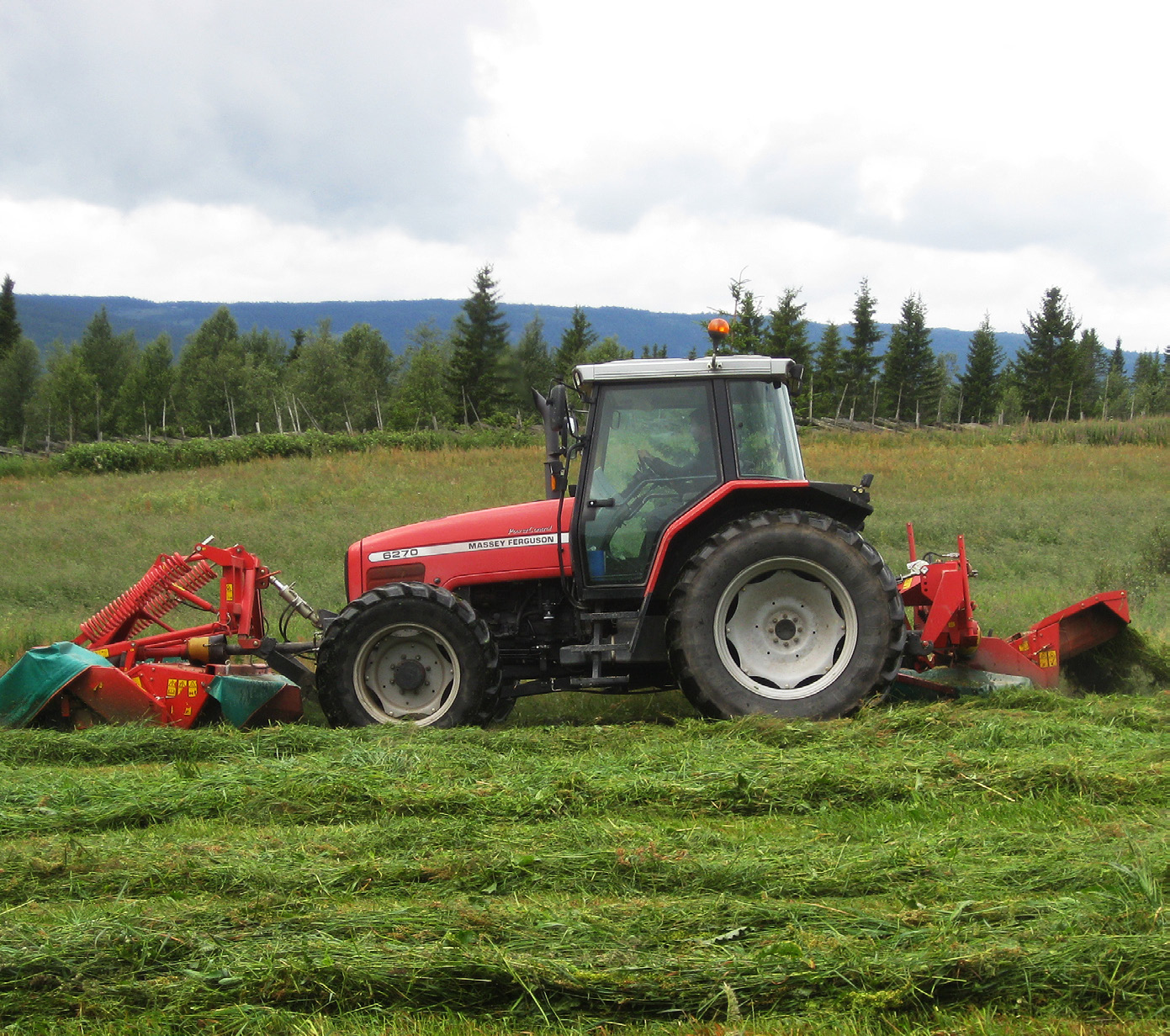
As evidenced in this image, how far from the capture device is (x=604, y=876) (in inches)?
130

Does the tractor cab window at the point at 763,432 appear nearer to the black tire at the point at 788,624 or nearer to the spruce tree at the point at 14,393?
the black tire at the point at 788,624

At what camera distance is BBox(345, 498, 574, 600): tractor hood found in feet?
19.8

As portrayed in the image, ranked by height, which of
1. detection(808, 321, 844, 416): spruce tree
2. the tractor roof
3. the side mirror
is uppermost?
detection(808, 321, 844, 416): spruce tree

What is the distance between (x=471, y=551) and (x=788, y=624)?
1.97 meters

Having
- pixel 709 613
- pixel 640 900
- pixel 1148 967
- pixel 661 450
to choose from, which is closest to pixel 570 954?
pixel 640 900

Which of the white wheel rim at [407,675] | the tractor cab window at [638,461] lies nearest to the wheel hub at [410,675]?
the white wheel rim at [407,675]

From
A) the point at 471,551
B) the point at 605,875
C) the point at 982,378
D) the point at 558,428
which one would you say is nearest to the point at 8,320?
the point at 982,378

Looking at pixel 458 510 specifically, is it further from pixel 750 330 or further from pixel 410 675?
pixel 750 330

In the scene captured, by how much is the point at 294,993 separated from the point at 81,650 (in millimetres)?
4062

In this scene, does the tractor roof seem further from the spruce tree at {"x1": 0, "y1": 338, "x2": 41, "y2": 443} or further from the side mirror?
the spruce tree at {"x1": 0, "y1": 338, "x2": 41, "y2": 443}

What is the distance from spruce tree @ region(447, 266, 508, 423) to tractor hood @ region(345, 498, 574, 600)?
38.6m

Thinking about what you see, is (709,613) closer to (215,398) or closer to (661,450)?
(661,450)

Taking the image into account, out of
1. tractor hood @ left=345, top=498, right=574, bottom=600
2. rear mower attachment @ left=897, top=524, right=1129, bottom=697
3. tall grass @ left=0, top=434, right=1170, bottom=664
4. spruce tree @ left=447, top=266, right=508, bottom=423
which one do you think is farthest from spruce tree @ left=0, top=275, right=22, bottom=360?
rear mower attachment @ left=897, top=524, right=1129, bottom=697

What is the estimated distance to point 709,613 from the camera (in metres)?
5.37
